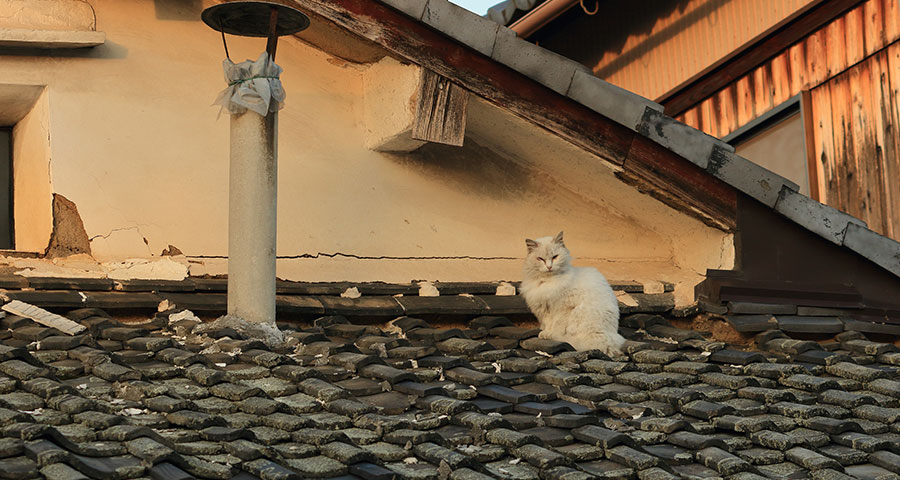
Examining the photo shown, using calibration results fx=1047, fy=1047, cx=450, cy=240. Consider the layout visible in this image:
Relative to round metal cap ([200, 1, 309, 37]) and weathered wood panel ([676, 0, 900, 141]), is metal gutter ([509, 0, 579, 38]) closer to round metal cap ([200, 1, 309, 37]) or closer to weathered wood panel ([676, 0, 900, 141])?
weathered wood panel ([676, 0, 900, 141])

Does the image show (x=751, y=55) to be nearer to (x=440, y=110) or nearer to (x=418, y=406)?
(x=440, y=110)

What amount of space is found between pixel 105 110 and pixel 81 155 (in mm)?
358

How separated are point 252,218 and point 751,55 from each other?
20.3 feet

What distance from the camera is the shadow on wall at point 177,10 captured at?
24.3 feet

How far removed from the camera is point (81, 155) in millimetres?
7027

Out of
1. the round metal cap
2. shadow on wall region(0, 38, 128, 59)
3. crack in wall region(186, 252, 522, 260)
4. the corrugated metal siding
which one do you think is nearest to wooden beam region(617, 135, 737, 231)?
crack in wall region(186, 252, 522, 260)

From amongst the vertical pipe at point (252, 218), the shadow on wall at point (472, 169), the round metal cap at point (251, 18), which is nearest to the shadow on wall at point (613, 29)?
the shadow on wall at point (472, 169)

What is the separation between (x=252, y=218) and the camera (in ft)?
20.5

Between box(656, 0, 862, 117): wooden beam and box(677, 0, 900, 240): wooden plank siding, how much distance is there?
0.07 meters

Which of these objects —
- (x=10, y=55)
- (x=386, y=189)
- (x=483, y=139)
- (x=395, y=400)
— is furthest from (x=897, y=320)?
(x=10, y=55)

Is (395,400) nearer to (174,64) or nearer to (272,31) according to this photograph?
(272,31)

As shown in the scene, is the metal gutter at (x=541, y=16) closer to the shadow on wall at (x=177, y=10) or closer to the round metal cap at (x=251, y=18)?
the shadow on wall at (x=177, y=10)

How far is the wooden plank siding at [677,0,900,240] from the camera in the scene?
941cm

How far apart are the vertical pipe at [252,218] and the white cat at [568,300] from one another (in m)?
1.76
